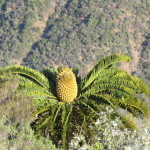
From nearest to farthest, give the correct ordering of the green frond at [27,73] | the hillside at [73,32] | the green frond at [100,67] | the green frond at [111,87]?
1. the green frond at [111,87]
2. the green frond at [27,73]
3. the green frond at [100,67]
4. the hillside at [73,32]

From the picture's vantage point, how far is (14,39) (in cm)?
4891

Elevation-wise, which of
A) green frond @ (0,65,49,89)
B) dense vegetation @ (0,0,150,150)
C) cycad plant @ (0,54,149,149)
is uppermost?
dense vegetation @ (0,0,150,150)

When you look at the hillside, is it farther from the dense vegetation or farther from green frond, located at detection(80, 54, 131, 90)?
green frond, located at detection(80, 54, 131, 90)

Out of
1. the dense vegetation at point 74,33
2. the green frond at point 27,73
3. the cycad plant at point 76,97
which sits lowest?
the cycad plant at point 76,97

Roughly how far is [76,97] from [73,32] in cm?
3661

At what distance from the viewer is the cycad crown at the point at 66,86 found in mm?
11445

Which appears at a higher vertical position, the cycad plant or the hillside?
the hillside

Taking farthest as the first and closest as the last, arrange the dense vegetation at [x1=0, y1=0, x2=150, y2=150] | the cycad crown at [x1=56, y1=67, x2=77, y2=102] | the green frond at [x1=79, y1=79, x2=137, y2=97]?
the dense vegetation at [x1=0, y1=0, x2=150, y2=150] < the green frond at [x1=79, y1=79, x2=137, y2=97] < the cycad crown at [x1=56, y1=67, x2=77, y2=102]

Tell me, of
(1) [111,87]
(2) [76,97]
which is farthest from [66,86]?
(1) [111,87]

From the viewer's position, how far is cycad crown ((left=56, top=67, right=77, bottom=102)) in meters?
11.4

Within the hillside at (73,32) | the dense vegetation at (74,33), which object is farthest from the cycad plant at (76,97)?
the hillside at (73,32)

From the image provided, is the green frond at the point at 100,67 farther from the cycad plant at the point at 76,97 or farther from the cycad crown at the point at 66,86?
the cycad crown at the point at 66,86

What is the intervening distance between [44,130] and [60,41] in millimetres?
36394

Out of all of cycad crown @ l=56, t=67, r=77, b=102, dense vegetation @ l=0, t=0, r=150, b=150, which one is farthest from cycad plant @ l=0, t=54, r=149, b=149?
dense vegetation @ l=0, t=0, r=150, b=150
